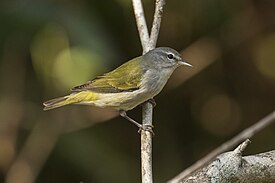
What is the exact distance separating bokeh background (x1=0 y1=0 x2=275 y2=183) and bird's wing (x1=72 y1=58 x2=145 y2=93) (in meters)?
0.06

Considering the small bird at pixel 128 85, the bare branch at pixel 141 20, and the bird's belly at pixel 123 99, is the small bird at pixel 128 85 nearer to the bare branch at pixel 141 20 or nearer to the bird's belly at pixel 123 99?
the bird's belly at pixel 123 99

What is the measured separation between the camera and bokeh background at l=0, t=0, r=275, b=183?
4.12 metres

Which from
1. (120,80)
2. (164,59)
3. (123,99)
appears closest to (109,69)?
(120,80)

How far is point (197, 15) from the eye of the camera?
4.71 meters

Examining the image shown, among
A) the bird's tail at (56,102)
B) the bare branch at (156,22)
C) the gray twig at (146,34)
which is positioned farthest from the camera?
the bird's tail at (56,102)

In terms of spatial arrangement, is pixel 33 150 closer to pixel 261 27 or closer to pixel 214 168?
pixel 261 27

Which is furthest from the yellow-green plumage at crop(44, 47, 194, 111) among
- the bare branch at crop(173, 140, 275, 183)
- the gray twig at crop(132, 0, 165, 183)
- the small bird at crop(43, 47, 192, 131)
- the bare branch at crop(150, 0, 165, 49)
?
the bare branch at crop(173, 140, 275, 183)

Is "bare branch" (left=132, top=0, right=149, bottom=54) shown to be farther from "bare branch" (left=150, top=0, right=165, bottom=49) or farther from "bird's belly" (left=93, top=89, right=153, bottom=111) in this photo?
"bird's belly" (left=93, top=89, right=153, bottom=111)

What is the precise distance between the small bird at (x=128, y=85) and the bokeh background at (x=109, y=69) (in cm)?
9

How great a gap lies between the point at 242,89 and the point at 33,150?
5.61 ft

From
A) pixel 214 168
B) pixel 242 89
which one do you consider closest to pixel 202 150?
pixel 242 89

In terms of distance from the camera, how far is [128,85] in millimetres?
4113

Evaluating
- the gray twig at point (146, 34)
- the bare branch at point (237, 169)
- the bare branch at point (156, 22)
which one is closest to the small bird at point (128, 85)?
the gray twig at point (146, 34)

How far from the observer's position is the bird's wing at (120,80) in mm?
4105
